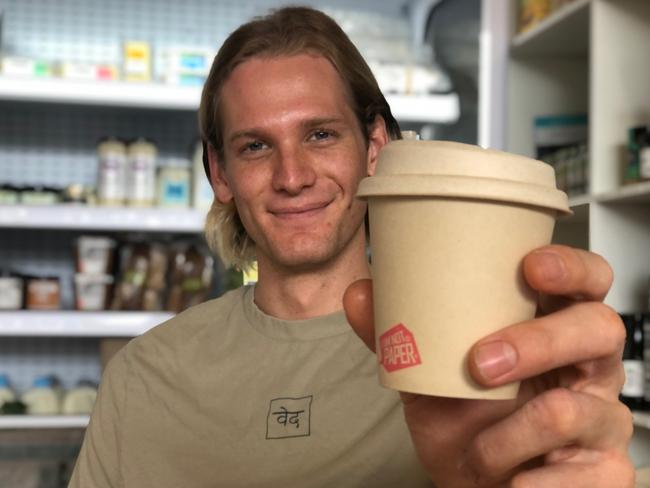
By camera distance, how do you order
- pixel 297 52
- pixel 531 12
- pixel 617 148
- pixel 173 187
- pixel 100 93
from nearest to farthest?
1. pixel 297 52
2. pixel 617 148
3. pixel 531 12
4. pixel 100 93
5. pixel 173 187

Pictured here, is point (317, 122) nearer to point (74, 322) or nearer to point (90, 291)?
point (74, 322)

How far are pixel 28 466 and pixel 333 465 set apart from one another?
1888 mm

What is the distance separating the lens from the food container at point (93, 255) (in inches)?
114

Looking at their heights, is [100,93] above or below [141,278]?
above

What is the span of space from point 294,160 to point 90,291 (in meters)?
1.77

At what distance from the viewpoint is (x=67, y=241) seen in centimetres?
314

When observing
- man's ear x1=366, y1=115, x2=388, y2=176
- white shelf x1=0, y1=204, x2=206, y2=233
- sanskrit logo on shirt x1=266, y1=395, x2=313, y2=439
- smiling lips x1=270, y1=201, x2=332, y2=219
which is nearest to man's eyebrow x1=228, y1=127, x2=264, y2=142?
smiling lips x1=270, y1=201, x2=332, y2=219

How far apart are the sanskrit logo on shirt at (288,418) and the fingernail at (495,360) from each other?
639mm

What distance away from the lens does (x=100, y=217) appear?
8.95 feet

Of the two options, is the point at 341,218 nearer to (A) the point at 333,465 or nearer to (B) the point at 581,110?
(A) the point at 333,465

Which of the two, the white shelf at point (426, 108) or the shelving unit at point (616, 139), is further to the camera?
the white shelf at point (426, 108)

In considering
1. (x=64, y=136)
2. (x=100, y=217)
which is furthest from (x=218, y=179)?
(x=64, y=136)

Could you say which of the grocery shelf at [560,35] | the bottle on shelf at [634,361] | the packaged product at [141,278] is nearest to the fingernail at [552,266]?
the bottle on shelf at [634,361]

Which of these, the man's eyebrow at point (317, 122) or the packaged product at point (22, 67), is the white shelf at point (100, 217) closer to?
the packaged product at point (22, 67)
